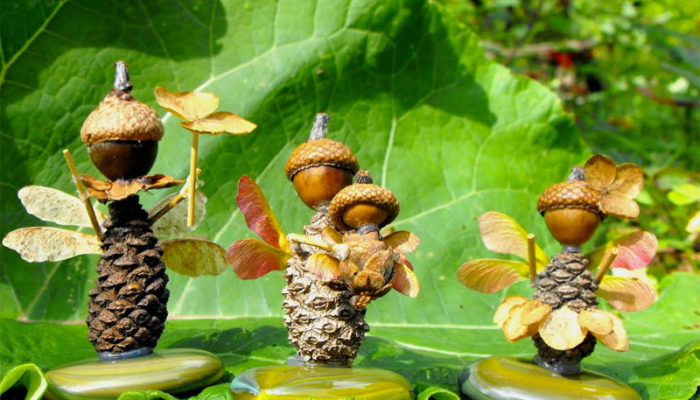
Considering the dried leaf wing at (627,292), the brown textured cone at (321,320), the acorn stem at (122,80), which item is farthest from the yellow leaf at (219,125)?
the dried leaf wing at (627,292)

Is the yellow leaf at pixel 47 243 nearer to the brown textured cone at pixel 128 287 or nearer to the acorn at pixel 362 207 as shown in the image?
the brown textured cone at pixel 128 287

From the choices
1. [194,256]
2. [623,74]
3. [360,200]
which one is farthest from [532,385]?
[623,74]

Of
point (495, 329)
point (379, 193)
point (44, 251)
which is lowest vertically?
point (495, 329)

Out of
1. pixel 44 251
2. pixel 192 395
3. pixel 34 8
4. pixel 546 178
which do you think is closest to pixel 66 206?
pixel 44 251

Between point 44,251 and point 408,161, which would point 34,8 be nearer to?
point 44,251

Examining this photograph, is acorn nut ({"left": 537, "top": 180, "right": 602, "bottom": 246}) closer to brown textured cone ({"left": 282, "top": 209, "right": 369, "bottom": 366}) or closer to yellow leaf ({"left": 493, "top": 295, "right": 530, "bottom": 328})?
yellow leaf ({"left": 493, "top": 295, "right": 530, "bottom": 328})

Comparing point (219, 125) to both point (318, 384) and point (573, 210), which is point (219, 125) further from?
point (573, 210)

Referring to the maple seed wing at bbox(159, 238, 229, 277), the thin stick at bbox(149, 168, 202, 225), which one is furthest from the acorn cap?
the maple seed wing at bbox(159, 238, 229, 277)
